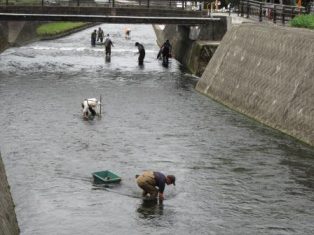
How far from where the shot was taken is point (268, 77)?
34.1 m

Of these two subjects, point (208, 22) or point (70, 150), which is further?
point (208, 22)

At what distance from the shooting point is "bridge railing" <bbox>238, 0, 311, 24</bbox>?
42562mm

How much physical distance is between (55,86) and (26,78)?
168 inches

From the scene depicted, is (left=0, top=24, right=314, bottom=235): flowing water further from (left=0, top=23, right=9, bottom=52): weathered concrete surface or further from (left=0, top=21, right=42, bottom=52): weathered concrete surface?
(left=0, top=21, right=42, bottom=52): weathered concrete surface

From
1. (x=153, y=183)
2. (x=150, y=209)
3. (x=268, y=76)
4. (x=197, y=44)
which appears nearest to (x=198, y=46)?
(x=197, y=44)

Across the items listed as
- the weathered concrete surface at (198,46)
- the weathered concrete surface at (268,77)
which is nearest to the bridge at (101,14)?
the weathered concrete surface at (198,46)

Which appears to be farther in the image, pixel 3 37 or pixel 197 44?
pixel 3 37

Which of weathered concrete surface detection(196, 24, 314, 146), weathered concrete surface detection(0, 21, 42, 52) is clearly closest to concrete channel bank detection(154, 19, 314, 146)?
weathered concrete surface detection(196, 24, 314, 146)

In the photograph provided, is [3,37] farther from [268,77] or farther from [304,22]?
[268,77]

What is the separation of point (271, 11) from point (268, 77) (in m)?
13.2

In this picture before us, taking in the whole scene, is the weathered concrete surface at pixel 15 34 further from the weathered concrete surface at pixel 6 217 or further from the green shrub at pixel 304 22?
the weathered concrete surface at pixel 6 217

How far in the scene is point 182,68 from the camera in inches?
2156

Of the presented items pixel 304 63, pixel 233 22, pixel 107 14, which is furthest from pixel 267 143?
pixel 107 14

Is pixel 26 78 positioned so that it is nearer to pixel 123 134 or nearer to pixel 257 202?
pixel 123 134
